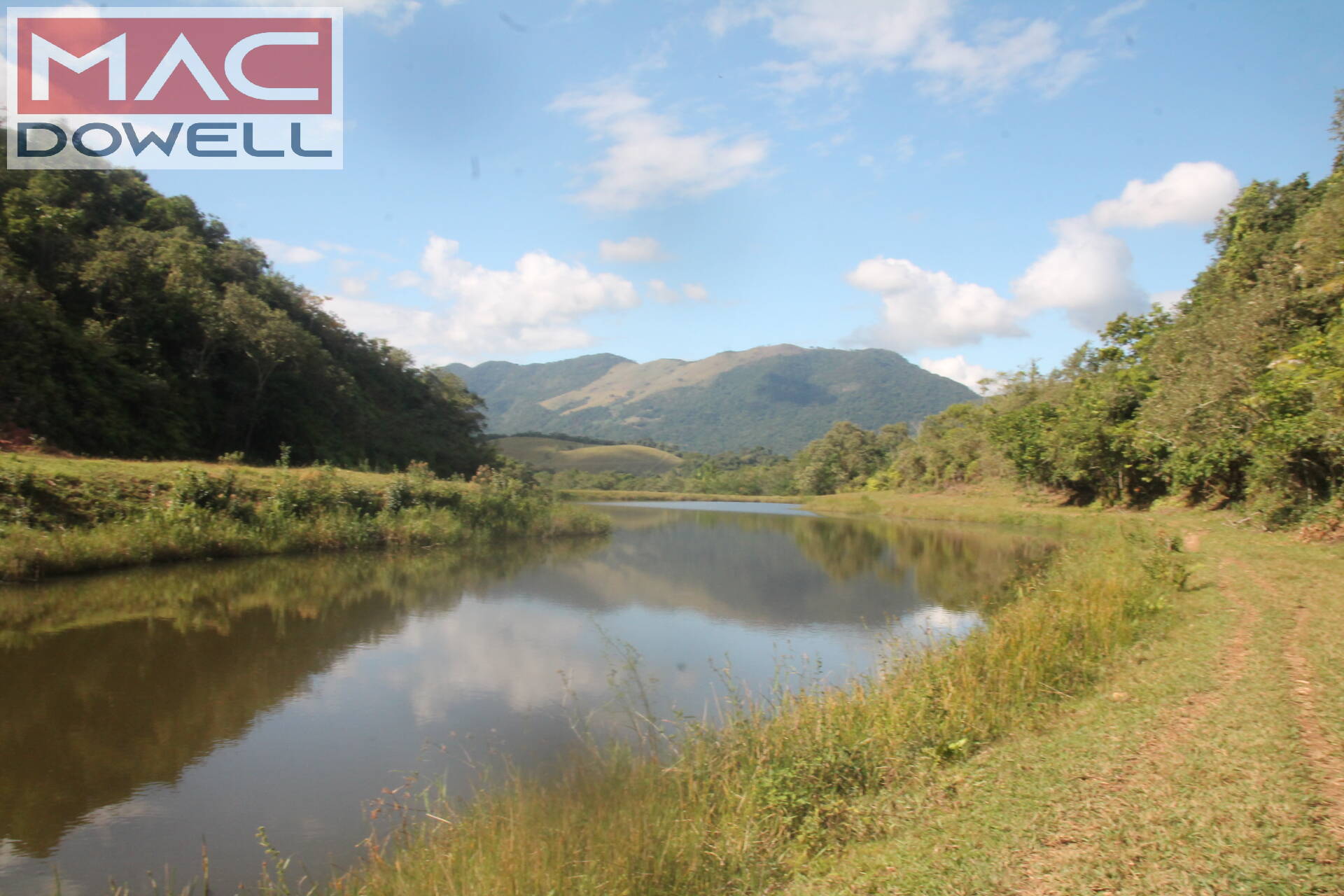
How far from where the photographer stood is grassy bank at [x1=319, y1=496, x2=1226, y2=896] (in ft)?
14.8

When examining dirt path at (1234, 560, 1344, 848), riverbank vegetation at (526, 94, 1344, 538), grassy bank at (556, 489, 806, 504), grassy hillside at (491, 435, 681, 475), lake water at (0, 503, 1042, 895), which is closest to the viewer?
dirt path at (1234, 560, 1344, 848)

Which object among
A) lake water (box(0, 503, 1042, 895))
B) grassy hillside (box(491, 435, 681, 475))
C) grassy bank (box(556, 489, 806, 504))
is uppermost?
grassy hillside (box(491, 435, 681, 475))

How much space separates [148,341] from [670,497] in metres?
75.2

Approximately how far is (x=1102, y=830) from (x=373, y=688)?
8.00m

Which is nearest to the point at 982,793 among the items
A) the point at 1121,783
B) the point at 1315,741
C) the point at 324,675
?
the point at 1121,783

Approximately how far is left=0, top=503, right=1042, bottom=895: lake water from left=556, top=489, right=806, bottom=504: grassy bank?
54.5 metres

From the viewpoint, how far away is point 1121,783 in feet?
16.9

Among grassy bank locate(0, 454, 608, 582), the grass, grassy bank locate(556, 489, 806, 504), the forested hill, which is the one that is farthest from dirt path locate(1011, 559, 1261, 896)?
grassy bank locate(556, 489, 806, 504)

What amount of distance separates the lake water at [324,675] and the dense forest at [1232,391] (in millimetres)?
7479

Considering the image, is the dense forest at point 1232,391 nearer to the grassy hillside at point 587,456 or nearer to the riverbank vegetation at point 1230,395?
the riverbank vegetation at point 1230,395

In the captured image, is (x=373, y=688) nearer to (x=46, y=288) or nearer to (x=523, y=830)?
(x=523, y=830)

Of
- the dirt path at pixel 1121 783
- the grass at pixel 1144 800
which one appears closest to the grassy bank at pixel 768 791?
the grass at pixel 1144 800

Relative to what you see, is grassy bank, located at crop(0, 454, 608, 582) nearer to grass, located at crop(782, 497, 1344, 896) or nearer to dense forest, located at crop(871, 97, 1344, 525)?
grass, located at crop(782, 497, 1344, 896)

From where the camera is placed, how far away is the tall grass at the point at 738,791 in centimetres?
452
